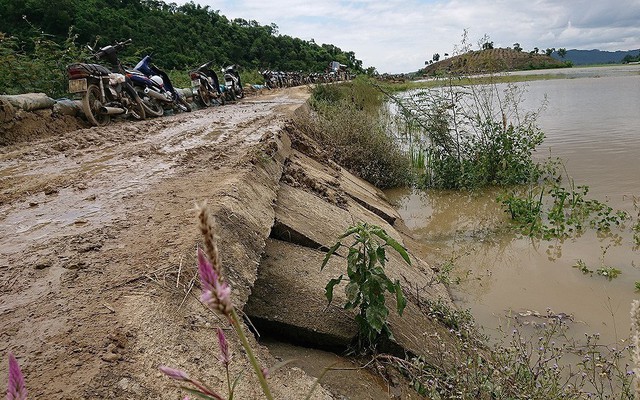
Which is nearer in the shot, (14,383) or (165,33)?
(14,383)

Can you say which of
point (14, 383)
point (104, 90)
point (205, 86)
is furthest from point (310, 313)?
point (205, 86)

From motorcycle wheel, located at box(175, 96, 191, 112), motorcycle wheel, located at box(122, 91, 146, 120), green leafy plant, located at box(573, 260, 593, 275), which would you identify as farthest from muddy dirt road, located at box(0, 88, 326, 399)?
motorcycle wheel, located at box(175, 96, 191, 112)

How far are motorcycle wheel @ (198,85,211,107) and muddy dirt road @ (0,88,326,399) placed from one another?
8.27 meters

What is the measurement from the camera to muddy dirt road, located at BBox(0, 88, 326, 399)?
4.28 feet

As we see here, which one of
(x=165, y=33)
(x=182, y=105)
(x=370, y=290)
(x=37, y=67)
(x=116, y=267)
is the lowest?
(x=370, y=290)

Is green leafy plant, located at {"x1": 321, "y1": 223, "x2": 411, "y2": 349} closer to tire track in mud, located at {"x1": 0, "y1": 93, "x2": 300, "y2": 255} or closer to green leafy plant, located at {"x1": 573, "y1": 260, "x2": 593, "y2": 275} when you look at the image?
tire track in mud, located at {"x1": 0, "y1": 93, "x2": 300, "y2": 255}

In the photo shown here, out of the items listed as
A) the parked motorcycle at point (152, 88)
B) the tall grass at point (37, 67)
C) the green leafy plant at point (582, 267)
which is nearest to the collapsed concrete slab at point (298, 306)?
the green leafy plant at point (582, 267)

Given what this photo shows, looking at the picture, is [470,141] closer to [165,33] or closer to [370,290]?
[370,290]

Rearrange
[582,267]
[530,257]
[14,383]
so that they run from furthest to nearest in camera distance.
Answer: [530,257] < [582,267] < [14,383]

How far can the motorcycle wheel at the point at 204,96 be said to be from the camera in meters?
12.0

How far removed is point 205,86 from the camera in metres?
12.2

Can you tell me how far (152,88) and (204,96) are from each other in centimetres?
339

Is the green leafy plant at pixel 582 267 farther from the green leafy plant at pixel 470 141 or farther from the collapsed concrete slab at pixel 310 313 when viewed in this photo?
the green leafy plant at pixel 470 141

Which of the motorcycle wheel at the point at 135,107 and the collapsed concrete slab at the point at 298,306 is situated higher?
the motorcycle wheel at the point at 135,107
